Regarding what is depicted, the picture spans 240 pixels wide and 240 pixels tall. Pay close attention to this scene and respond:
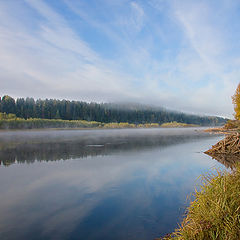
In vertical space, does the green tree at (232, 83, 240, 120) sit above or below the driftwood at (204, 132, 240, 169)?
above

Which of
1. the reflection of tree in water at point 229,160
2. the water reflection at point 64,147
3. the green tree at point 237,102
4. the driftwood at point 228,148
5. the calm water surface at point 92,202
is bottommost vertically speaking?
the water reflection at point 64,147

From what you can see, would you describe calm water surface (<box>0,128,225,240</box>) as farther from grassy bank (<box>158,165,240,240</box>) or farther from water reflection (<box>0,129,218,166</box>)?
water reflection (<box>0,129,218,166</box>)

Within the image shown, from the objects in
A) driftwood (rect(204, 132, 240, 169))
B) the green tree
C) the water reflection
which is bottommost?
the water reflection

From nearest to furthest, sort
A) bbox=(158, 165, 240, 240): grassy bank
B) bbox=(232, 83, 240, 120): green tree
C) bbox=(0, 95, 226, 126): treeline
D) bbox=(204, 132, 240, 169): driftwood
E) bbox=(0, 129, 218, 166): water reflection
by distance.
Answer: bbox=(158, 165, 240, 240): grassy bank < bbox=(204, 132, 240, 169): driftwood < bbox=(0, 129, 218, 166): water reflection < bbox=(232, 83, 240, 120): green tree < bbox=(0, 95, 226, 126): treeline

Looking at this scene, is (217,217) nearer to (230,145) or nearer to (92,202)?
(92,202)

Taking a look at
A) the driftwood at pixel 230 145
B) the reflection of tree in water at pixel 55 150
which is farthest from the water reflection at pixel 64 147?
the driftwood at pixel 230 145

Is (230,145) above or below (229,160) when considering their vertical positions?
above

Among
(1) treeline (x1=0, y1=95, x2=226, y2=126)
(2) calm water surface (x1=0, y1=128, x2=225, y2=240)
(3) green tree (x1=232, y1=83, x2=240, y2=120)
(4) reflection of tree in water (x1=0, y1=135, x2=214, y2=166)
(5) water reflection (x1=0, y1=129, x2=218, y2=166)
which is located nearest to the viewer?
(2) calm water surface (x1=0, y1=128, x2=225, y2=240)

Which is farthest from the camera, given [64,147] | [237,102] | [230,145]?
[237,102]

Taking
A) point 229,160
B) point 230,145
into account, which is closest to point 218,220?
point 229,160

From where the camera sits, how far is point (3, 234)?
475cm

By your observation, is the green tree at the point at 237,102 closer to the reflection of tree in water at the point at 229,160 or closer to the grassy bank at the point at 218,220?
the reflection of tree in water at the point at 229,160

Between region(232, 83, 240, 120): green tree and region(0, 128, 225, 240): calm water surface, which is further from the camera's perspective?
region(232, 83, 240, 120): green tree

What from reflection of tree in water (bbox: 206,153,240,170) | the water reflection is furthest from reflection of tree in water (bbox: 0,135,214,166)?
reflection of tree in water (bbox: 206,153,240,170)
